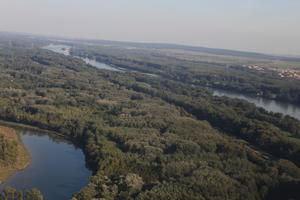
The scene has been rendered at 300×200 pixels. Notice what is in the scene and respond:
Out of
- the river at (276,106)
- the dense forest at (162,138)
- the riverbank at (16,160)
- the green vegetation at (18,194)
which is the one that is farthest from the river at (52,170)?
the river at (276,106)

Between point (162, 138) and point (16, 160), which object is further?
point (162, 138)

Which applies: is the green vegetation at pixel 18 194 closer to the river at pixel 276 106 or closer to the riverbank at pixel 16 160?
the riverbank at pixel 16 160

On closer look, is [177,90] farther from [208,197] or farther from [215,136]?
[208,197]

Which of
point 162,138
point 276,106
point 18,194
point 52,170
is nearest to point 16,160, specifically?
point 52,170

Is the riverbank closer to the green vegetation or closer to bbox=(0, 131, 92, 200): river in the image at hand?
bbox=(0, 131, 92, 200): river

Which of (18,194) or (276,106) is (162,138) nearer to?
(18,194)

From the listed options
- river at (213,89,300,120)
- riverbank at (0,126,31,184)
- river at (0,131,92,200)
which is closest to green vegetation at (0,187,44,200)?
river at (0,131,92,200)

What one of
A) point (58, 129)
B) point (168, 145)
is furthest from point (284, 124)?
point (58, 129)
